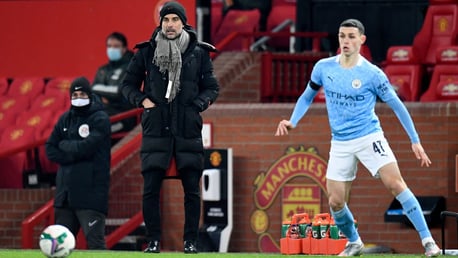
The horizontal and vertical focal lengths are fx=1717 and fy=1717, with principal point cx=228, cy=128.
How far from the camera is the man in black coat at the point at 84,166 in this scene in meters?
16.8

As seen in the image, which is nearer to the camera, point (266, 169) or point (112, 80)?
point (266, 169)

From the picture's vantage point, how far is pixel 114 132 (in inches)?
813

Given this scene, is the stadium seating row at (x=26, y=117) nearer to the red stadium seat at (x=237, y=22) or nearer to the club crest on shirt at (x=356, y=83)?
the red stadium seat at (x=237, y=22)

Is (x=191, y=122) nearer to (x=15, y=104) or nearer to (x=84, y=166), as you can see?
(x=84, y=166)

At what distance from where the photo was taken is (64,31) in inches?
910

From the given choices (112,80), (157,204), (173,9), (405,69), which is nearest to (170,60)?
→ (173,9)

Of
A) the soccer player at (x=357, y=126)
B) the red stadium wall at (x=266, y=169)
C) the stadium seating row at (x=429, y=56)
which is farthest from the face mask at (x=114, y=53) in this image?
the soccer player at (x=357, y=126)

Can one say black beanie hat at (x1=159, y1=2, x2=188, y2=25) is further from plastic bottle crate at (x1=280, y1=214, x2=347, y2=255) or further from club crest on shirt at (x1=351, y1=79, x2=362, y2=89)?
plastic bottle crate at (x1=280, y1=214, x2=347, y2=255)

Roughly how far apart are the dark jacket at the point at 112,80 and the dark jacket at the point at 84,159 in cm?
305

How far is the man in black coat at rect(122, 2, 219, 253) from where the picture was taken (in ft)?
47.6

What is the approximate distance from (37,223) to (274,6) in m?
8.02

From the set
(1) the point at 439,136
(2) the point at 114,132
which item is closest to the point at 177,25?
(1) the point at 439,136

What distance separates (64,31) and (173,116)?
8829mm

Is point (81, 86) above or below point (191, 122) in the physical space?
above
